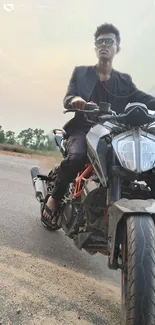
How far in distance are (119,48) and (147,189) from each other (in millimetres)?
1544

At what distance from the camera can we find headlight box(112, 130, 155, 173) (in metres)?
2.29

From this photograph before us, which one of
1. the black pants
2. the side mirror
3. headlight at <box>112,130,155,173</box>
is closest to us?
headlight at <box>112,130,155,173</box>

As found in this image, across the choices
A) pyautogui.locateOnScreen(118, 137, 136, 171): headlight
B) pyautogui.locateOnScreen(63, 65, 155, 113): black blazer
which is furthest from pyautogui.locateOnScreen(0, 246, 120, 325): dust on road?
pyautogui.locateOnScreen(63, 65, 155, 113): black blazer

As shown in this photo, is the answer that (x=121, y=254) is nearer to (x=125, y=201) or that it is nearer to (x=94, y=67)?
(x=125, y=201)

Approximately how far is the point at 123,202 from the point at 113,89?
1.64m

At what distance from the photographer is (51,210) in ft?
11.8

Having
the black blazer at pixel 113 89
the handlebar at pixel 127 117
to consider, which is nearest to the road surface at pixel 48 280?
the handlebar at pixel 127 117

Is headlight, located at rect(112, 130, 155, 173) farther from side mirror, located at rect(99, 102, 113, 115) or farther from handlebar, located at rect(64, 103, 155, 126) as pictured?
side mirror, located at rect(99, 102, 113, 115)

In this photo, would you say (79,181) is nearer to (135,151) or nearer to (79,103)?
(79,103)

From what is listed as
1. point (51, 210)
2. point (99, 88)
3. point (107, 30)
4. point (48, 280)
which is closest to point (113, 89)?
point (99, 88)

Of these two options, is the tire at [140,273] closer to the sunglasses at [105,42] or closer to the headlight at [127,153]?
the headlight at [127,153]

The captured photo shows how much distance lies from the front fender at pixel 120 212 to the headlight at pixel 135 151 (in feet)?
0.76

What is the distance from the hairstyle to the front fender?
1.88m

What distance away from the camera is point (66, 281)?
122 inches
